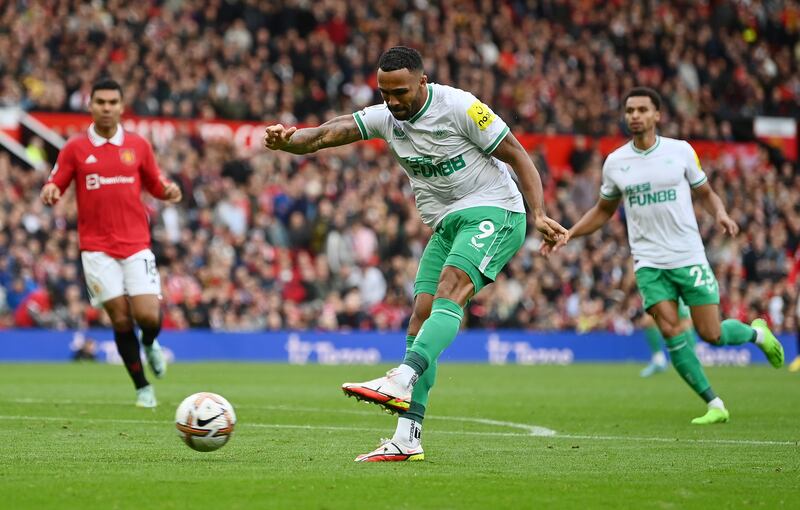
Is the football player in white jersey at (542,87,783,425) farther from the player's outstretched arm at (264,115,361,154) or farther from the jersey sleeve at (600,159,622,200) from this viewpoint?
the player's outstretched arm at (264,115,361,154)

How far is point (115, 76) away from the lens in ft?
88.8

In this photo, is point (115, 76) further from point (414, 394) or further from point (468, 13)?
point (414, 394)

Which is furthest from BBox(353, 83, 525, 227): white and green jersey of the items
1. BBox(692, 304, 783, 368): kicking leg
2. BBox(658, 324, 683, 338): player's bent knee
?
BBox(692, 304, 783, 368): kicking leg

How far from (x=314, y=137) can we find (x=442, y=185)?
0.88 meters

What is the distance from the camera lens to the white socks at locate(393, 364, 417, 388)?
758cm

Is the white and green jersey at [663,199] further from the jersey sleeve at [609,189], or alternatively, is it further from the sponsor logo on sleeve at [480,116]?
the sponsor logo on sleeve at [480,116]

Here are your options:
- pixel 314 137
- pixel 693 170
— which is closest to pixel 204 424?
pixel 314 137

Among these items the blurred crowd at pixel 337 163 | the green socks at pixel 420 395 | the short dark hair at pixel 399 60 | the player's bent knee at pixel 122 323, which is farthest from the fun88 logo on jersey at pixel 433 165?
the blurred crowd at pixel 337 163

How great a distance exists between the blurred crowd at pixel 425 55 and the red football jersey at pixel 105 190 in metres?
14.7

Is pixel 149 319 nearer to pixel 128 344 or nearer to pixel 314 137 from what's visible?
pixel 128 344

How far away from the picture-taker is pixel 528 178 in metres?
8.43

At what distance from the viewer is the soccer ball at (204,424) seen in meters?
8.13

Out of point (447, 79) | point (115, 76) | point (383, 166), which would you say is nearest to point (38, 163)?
point (115, 76)

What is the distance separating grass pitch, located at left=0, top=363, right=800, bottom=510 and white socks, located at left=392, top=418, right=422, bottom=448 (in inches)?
8.6
